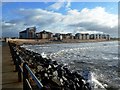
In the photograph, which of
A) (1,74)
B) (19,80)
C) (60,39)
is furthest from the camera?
(60,39)

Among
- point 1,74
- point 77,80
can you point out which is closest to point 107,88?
point 77,80

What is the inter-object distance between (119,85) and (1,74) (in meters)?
5.63

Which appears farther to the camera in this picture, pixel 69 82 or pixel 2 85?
pixel 69 82

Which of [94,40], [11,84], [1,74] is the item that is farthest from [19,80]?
[94,40]

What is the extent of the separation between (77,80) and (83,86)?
2.40 feet

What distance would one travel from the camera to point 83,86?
10.2 metres

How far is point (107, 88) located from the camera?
10469 millimetres

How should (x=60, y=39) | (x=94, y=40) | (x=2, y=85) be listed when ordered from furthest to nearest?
(x=94, y=40), (x=60, y=39), (x=2, y=85)

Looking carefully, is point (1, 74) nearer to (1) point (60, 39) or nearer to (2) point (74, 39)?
(1) point (60, 39)

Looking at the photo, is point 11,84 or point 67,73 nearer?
point 11,84

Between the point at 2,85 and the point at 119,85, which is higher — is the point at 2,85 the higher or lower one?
the higher one

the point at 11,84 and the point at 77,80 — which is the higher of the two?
the point at 11,84

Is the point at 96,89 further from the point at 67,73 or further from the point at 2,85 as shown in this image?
the point at 2,85

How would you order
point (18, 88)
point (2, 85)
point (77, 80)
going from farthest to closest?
point (77, 80) → point (2, 85) → point (18, 88)
